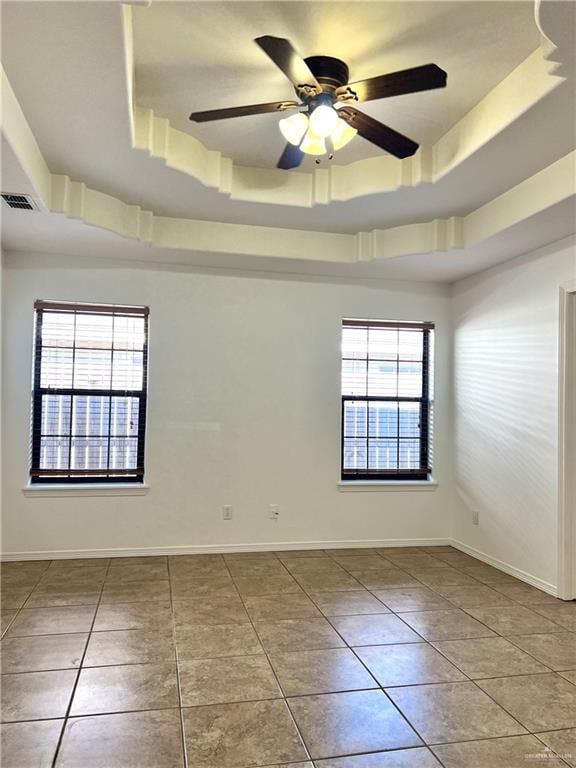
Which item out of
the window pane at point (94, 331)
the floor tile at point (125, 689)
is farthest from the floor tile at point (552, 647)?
the window pane at point (94, 331)

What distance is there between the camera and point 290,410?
493 centimetres

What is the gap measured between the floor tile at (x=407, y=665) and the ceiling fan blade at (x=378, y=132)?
2532mm

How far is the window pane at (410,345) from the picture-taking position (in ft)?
17.3

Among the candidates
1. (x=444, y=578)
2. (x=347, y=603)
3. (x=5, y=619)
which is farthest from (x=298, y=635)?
(x=5, y=619)

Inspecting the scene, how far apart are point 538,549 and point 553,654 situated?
1.20 meters

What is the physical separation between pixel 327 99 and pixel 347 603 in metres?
2.93

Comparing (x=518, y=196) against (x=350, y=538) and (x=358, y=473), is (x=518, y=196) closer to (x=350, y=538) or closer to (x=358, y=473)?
(x=358, y=473)

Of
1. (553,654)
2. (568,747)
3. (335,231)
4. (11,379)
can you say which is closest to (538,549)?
(553,654)

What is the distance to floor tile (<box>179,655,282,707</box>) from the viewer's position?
241cm

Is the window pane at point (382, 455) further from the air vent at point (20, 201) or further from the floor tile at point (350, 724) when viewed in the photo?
the air vent at point (20, 201)

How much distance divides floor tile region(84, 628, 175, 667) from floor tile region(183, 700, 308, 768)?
22.1 inches

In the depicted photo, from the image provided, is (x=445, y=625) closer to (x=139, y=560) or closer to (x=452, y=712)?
(x=452, y=712)

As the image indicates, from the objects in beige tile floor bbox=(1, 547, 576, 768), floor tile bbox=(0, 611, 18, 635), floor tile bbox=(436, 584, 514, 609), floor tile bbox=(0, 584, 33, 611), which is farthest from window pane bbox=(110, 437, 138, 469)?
floor tile bbox=(436, 584, 514, 609)

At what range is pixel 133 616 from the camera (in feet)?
10.8
